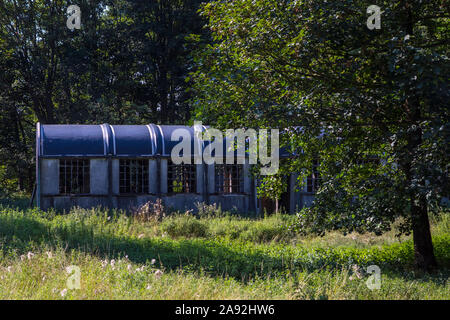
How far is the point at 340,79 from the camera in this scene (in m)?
8.23

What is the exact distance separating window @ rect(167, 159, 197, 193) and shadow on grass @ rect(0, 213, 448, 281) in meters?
6.78

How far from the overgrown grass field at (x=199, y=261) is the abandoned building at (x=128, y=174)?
9.39 ft

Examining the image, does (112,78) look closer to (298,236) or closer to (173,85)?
(173,85)

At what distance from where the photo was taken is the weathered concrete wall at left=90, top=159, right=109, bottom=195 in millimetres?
17469

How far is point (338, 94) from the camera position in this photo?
8.50 m

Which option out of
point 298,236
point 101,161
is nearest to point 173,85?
point 101,161

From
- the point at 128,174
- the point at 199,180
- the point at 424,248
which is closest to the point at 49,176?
the point at 128,174

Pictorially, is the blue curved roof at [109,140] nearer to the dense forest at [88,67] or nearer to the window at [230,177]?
the window at [230,177]

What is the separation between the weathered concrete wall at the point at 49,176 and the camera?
16938mm

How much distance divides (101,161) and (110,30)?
44.1ft

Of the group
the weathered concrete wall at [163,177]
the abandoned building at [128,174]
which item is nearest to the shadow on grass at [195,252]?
the abandoned building at [128,174]

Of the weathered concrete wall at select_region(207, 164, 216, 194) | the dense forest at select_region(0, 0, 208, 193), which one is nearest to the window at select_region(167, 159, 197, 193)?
the weathered concrete wall at select_region(207, 164, 216, 194)

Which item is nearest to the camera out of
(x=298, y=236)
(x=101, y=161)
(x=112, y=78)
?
(x=298, y=236)

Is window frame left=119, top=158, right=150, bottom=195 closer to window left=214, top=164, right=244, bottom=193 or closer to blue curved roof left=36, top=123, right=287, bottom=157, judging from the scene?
blue curved roof left=36, top=123, right=287, bottom=157
